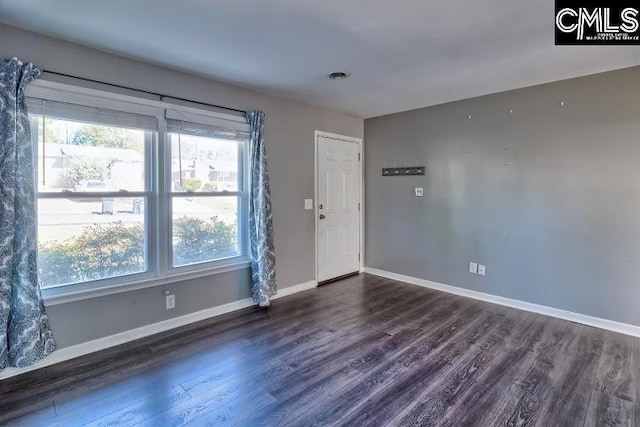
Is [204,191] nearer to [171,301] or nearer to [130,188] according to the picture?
[130,188]

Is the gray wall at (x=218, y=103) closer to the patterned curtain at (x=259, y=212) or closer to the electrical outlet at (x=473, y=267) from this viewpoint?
the patterned curtain at (x=259, y=212)

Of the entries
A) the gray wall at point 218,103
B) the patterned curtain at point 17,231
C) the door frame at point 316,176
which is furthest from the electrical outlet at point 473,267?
the patterned curtain at point 17,231

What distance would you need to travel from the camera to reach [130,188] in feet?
9.20

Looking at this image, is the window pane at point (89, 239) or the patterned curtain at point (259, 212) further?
the patterned curtain at point (259, 212)

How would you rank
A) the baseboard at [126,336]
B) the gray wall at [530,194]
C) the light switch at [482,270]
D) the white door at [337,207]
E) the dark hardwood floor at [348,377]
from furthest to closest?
the white door at [337,207] → the light switch at [482,270] → the gray wall at [530,194] → the baseboard at [126,336] → the dark hardwood floor at [348,377]

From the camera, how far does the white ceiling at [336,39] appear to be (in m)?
2.00

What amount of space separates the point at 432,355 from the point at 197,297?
2240mm

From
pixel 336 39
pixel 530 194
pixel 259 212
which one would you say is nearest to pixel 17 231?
pixel 259 212

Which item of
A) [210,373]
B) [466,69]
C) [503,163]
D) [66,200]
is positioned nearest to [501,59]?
[466,69]

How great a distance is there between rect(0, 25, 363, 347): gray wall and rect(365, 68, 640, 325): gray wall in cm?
131

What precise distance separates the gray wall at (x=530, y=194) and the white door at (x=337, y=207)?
511 mm

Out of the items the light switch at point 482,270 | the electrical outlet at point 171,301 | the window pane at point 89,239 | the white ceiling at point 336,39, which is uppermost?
the white ceiling at point 336,39

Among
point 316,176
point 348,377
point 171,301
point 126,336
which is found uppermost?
point 316,176

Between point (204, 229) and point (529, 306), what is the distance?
3.58m
